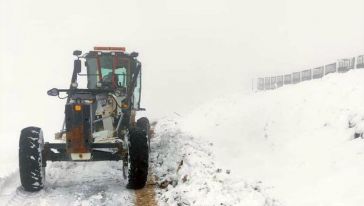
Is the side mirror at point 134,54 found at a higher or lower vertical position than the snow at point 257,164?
higher

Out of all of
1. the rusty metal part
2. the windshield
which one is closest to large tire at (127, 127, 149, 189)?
the rusty metal part

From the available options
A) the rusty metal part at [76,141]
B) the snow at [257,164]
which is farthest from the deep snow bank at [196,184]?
the rusty metal part at [76,141]

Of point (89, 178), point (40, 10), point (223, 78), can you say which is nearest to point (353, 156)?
point (89, 178)

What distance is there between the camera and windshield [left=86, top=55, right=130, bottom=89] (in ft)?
40.6

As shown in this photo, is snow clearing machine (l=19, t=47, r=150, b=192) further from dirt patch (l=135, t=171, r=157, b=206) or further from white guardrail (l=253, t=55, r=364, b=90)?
white guardrail (l=253, t=55, r=364, b=90)

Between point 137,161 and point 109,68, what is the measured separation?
3758mm

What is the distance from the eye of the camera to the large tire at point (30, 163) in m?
9.42

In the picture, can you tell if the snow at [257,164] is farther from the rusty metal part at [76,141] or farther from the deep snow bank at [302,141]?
the rusty metal part at [76,141]

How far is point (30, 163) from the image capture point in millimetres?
9445

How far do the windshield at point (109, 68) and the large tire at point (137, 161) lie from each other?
3.13 metres

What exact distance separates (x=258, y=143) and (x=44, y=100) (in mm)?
83123

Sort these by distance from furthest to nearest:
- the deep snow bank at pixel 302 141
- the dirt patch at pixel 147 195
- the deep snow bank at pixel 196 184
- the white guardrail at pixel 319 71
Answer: the white guardrail at pixel 319 71 < the deep snow bank at pixel 302 141 < the dirt patch at pixel 147 195 < the deep snow bank at pixel 196 184

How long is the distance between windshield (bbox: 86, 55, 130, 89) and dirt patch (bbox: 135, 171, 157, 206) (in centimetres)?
337

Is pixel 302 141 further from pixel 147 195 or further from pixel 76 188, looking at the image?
pixel 76 188
